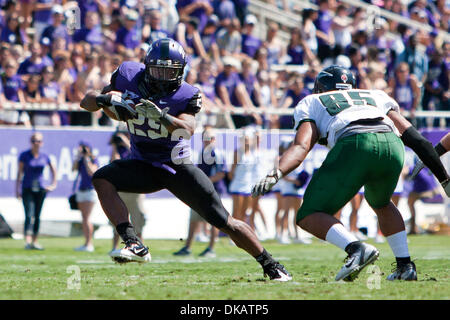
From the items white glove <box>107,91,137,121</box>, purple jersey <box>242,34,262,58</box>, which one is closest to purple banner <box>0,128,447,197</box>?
purple jersey <box>242,34,262,58</box>

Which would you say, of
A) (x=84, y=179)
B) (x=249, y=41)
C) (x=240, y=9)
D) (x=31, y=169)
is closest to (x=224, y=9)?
(x=240, y=9)

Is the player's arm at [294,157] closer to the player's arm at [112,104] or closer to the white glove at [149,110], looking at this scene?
the white glove at [149,110]

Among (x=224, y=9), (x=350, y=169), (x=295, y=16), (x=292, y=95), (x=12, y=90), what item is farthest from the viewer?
(x=295, y=16)

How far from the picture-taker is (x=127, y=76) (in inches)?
258

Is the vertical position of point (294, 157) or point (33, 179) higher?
point (294, 157)

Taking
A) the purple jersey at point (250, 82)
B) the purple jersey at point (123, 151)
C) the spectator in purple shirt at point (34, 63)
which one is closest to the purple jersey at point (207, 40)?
the purple jersey at point (250, 82)

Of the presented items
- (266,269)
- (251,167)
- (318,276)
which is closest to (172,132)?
(266,269)

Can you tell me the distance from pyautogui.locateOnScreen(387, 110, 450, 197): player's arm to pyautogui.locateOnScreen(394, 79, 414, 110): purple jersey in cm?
827

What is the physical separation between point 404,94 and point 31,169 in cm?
647

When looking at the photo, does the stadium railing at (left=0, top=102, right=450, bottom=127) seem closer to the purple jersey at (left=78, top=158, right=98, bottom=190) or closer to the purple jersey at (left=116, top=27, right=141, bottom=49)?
the purple jersey at (left=78, top=158, right=98, bottom=190)

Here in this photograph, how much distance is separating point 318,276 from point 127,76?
7.64 ft

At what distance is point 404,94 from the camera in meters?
14.6

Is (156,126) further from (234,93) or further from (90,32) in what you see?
(90,32)
